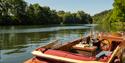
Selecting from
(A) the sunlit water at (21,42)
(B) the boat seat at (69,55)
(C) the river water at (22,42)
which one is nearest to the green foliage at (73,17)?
(C) the river water at (22,42)

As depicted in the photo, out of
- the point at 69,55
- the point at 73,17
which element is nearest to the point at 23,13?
the point at 73,17

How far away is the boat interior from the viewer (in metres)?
9.62

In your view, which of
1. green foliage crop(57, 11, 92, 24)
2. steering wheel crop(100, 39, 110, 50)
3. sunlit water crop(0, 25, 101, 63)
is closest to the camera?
sunlit water crop(0, 25, 101, 63)

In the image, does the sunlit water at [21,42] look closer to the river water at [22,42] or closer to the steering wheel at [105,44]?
the river water at [22,42]

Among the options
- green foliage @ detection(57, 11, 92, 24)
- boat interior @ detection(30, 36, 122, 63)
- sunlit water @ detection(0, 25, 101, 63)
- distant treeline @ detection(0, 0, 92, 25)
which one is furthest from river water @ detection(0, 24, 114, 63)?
green foliage @ detection(57, 11, 92, 24)

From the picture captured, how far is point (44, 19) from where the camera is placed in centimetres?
12912

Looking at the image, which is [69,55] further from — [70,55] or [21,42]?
[21,42]

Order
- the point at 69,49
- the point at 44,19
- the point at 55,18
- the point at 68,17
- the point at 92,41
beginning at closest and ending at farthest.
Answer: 1. the point at 69,49
2. the point at 92,41
3. the point at 44,19
4. the point at 55,18
5. the point at 68,17

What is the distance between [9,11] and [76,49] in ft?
307

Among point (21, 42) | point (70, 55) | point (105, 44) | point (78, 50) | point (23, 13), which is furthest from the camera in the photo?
point (23, 13)

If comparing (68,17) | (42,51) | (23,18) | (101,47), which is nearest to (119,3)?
(23,18)

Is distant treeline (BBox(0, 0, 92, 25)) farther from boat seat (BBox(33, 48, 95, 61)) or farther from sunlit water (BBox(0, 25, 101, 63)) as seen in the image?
boat seat (BBox(33, 48, 95, 61))

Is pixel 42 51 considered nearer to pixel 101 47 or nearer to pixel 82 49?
pixel 82 49

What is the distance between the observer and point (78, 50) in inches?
553
